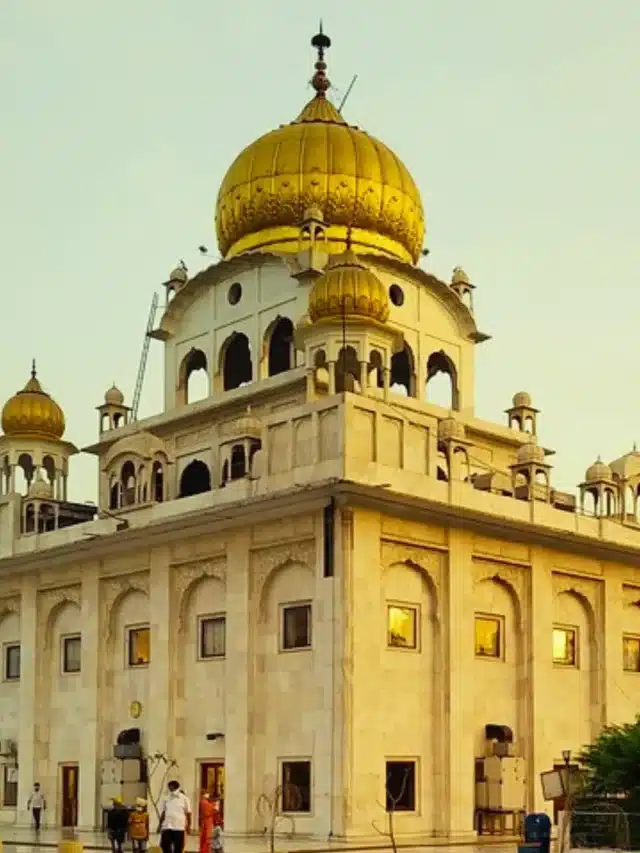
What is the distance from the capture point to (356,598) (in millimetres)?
31031

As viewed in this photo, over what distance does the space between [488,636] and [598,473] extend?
6.57 metres

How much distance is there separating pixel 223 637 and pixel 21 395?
38.7 ft

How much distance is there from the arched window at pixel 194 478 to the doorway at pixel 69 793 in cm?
740

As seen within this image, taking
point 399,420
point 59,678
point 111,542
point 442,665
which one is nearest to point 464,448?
point 399,420

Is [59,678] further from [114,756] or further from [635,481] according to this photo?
[635,481]

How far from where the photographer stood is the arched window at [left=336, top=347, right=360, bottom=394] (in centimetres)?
3456

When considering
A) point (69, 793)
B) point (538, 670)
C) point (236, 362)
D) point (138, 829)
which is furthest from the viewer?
Answer: point (236, 362)

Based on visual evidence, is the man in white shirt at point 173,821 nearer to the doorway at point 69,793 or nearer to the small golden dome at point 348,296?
the doorway at point 69,793

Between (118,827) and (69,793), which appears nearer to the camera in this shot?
(118,827)

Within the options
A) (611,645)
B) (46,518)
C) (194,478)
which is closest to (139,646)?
(194,478)

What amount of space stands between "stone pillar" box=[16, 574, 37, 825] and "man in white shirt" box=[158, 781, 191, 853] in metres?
14.0

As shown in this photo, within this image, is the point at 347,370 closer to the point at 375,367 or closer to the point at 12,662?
the point at 375,367

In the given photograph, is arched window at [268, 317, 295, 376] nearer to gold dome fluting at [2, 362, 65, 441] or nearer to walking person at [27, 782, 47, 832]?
gold dome fluting at [2, 362, 65, 441]

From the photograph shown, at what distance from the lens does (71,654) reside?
1499 inches
